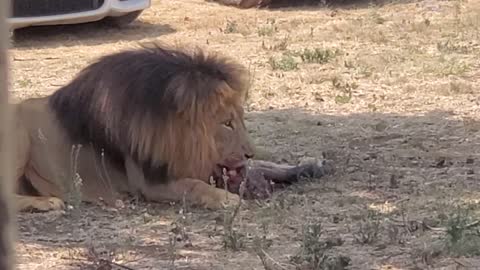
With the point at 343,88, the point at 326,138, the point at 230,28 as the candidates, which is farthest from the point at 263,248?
the point at 230,28

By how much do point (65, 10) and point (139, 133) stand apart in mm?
4889

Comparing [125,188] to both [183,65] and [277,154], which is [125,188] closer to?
[183,65]

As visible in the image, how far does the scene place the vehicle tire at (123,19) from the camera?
9.34 m

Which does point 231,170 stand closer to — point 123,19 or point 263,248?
point 263,248

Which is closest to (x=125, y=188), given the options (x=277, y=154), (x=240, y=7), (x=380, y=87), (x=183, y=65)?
(x=183, y=65)

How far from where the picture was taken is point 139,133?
13.6 ft

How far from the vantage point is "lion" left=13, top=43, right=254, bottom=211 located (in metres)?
4.15

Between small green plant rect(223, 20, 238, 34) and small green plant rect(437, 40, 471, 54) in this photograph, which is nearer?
small green plant rect(437, 40, 471, 54)

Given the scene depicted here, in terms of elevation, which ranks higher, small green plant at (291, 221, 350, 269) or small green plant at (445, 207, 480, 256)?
small green plant at (445, 207, 480, 256)

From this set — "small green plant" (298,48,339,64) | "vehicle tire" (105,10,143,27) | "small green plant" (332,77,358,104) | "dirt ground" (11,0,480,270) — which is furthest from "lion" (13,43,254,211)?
"vehicle tire" (105,10,143,27)

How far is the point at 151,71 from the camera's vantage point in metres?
4.21

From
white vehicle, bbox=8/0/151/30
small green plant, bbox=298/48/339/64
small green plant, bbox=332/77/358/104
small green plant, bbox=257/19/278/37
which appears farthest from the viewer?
small green plant, bbox=257/19/278/37

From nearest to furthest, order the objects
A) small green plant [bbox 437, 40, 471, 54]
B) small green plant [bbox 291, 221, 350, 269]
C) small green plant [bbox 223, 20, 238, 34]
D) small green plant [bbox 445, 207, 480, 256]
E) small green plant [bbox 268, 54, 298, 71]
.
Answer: small green plant [bbox 291, 221, 350, 269] < small green plant [bbox 445, 207, 480, 256] < small green plant [bbox 268, 54, 298, 71] < small green plant [bbox 437, 40, 471, 54] < small green plant [bbox 223, 20, 238, 34]

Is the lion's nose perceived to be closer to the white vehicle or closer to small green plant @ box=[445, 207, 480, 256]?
small green plant @ box=[445, 207, 480, 256]
